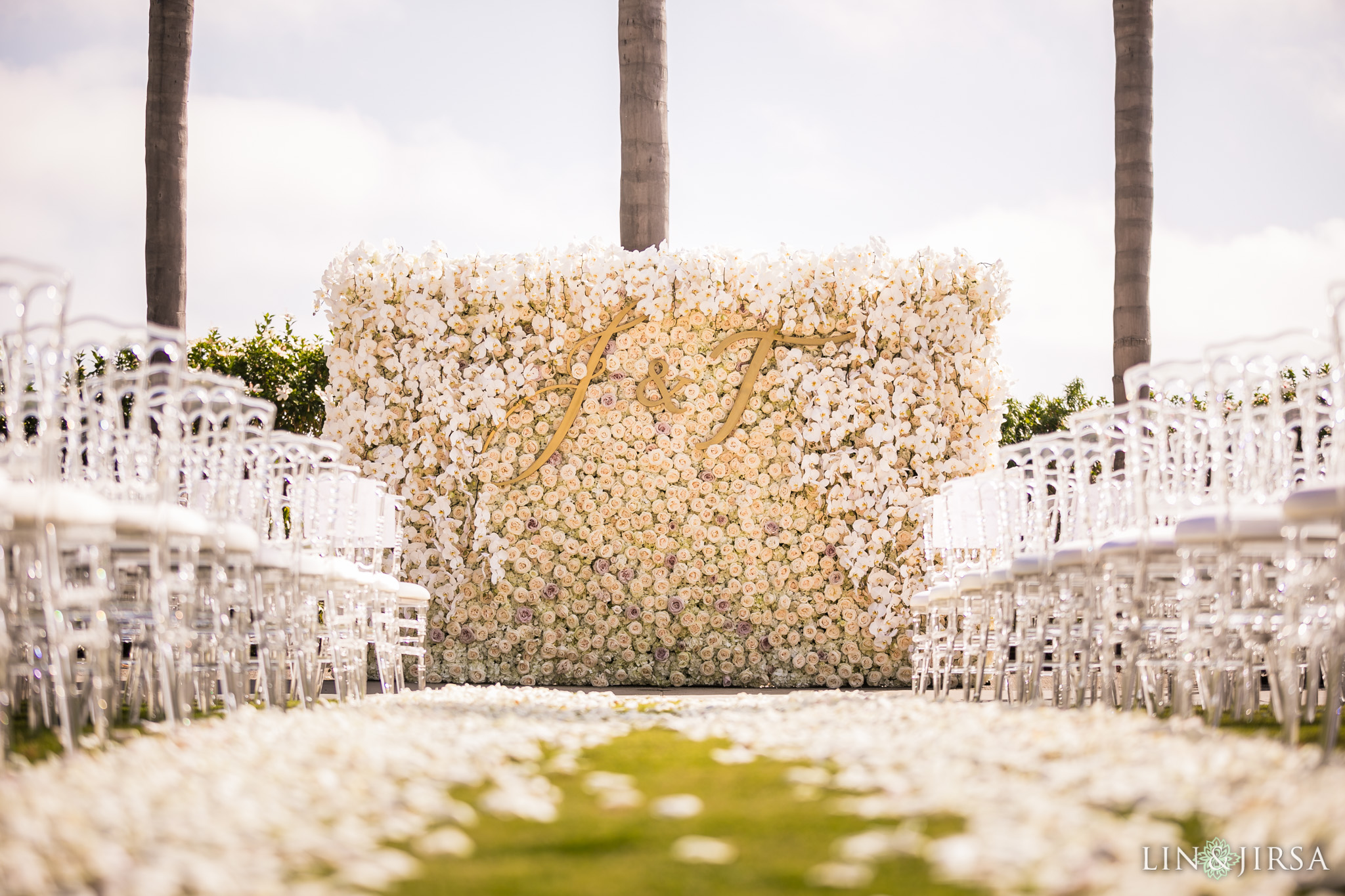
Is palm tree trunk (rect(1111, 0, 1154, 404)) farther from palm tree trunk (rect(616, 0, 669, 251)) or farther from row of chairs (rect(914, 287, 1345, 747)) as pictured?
palm tree trunk (rect(616, 0, 669, 251))

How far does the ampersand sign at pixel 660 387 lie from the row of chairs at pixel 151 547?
2.45 meters

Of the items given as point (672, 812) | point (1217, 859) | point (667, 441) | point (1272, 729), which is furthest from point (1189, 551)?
point (667, 441)

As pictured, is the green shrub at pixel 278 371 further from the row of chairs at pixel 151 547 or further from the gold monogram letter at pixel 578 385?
the row of chairs at pixel 151 547

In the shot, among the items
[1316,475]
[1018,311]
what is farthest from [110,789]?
[1018,311]

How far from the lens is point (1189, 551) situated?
352 cm

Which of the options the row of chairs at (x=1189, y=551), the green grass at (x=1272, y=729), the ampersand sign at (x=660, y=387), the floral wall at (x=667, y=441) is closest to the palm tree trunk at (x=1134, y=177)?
the floral wall at (x=667, y=441)

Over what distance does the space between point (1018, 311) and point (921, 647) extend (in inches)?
115

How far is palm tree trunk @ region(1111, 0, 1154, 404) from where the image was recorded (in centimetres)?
890

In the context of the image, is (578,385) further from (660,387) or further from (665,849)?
(665,849)

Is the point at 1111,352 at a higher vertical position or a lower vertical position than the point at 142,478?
higher

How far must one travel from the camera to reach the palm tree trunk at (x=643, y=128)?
8758 millimetres

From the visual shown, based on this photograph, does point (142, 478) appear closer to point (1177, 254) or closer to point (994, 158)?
point (994, 158)

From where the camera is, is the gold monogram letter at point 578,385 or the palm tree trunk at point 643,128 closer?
the gold monogram letter at point 578,385

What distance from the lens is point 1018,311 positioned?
859 cm
